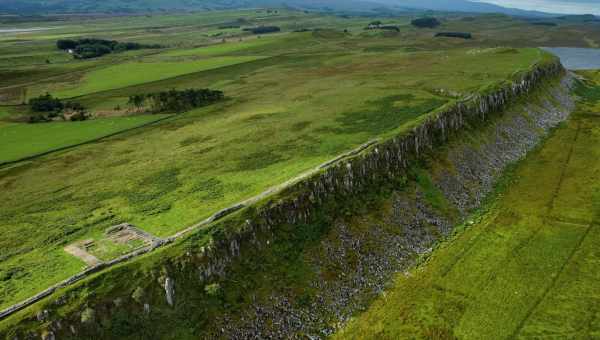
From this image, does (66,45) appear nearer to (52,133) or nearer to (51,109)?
(51,109)

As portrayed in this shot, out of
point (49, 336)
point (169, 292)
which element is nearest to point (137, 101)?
point (169, 292)

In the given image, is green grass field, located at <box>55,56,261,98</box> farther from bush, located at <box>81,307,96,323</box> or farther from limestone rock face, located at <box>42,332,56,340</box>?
limestone rock face, located at <box>42,332,56,340</box>

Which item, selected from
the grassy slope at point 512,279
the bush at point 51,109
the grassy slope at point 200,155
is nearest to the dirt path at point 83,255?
the grassy slope at point 200,155

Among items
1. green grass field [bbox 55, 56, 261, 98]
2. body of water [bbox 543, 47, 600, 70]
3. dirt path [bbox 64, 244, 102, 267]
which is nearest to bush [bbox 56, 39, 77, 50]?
green grass field [bbox 55, 56, 261, 98]

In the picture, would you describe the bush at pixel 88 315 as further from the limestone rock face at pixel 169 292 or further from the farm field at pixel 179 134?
the farm field at pixel 179 134

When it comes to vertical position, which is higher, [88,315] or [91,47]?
[91,47]

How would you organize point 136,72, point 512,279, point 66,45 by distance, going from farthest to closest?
1. point 66,45
2. point 136,72
3. point 512,279

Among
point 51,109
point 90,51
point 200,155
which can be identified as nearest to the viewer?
point 200,155
